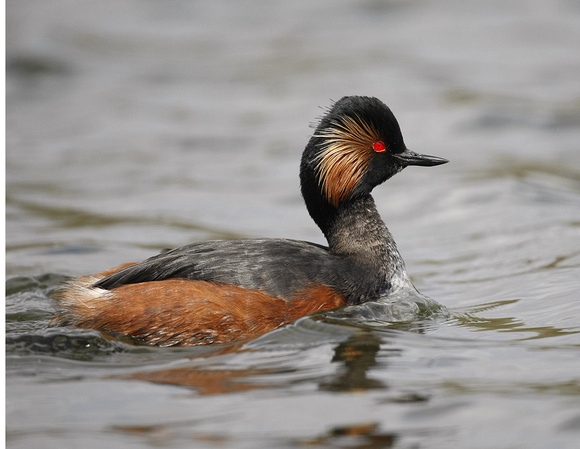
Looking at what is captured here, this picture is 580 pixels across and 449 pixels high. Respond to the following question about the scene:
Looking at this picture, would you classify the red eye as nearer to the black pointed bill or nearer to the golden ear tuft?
the golden ear tuft

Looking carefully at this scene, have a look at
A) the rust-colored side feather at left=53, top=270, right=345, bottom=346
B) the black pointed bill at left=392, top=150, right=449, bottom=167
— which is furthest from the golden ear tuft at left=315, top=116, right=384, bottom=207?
the rust-colored side feather at left=53, top=270, right=345, bottom=346

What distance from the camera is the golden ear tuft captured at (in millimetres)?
6613

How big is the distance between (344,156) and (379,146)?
1.16 ft

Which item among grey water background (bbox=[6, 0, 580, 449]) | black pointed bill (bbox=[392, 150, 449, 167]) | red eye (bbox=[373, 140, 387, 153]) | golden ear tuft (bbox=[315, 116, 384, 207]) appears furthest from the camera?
black pointed bill (bbox=[392, 150, 449, 167])

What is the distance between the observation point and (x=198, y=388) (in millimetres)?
5047

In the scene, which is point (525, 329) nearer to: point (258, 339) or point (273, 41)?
point (258, 339)

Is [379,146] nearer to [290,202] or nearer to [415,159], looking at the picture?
[415,159]

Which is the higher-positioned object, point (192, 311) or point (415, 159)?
point (415, 159)

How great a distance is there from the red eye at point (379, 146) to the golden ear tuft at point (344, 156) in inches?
0.8

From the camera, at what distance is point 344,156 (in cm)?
664

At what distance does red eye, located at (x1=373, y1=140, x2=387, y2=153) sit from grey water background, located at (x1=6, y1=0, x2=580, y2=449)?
4.30 feet

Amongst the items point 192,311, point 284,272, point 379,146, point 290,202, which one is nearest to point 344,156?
point 379,146

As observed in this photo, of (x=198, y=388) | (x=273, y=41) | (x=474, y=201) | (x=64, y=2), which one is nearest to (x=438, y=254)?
(x=474, y=201)

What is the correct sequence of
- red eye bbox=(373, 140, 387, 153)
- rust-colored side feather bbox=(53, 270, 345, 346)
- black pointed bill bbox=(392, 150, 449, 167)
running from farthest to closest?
black pointed bill bbox=(392, 150, 449, 167) → red eye bbox=(373, 140, 387, 153) → rust-colored side feather bbox=(53, 270, 345, 346)
